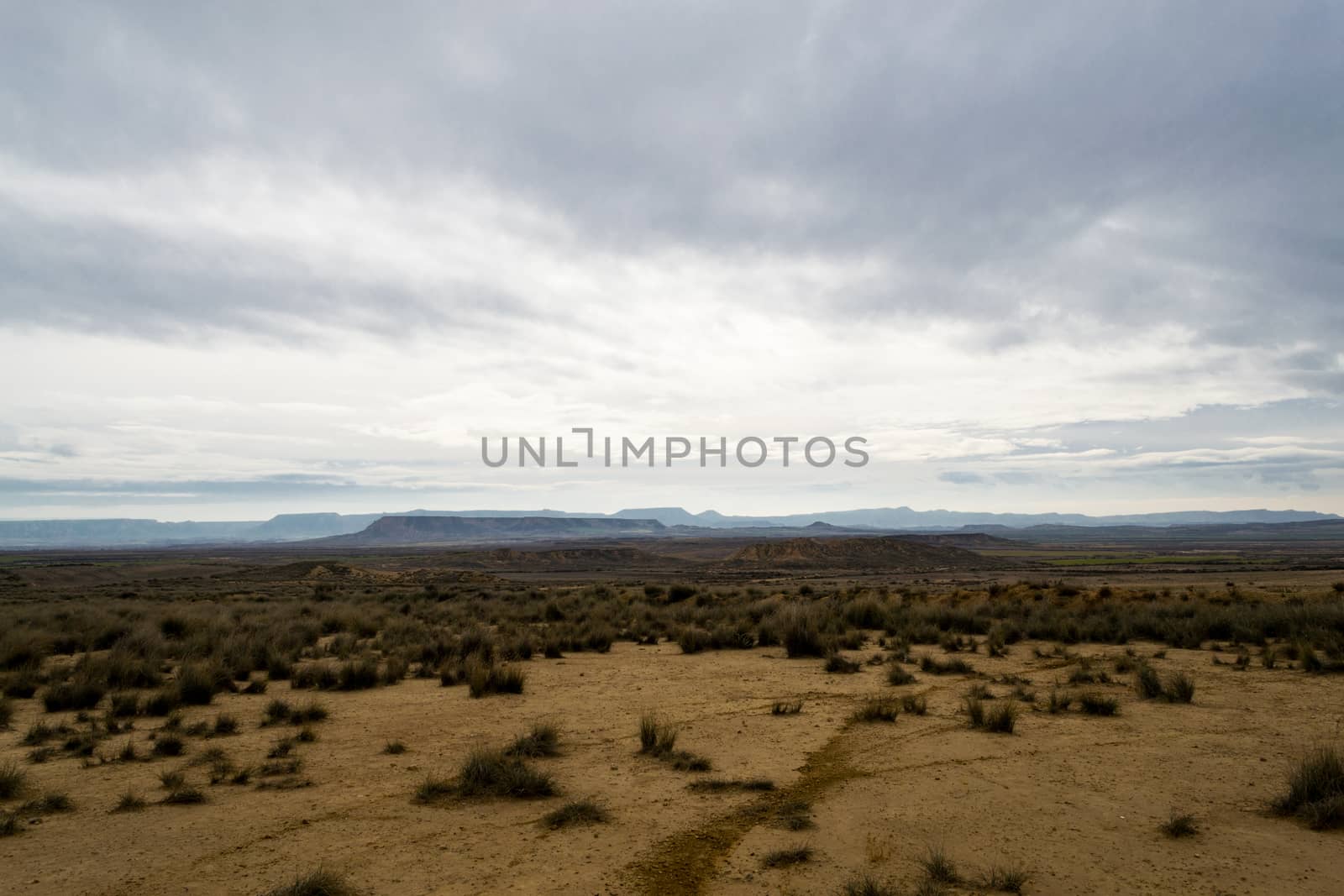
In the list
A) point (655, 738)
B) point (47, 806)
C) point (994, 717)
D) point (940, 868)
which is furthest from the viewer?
point (994, 717)

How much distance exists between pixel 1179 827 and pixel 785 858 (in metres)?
3.58

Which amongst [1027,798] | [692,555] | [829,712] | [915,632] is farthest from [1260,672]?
[692,555]

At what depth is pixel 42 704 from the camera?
40.1 feet

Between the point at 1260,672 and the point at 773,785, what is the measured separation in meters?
11.4

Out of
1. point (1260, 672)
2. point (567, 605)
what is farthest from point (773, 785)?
point (567, 605)

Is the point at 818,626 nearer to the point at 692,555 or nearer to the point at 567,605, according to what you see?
the point at 567,605

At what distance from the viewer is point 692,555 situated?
127625 millimetres

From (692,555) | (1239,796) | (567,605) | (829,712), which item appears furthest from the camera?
(692,555)

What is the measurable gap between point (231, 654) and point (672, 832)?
13.1 m

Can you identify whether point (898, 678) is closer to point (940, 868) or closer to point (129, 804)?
point (940, 868)

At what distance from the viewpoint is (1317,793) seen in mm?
7145

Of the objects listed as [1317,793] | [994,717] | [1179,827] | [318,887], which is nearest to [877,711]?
[994,717]

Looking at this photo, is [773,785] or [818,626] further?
[818,626]

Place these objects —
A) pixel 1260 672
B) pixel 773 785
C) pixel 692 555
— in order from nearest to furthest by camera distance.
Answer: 1. pixel 773 785
2. pixel 1260 672
3. pixel 692 555
